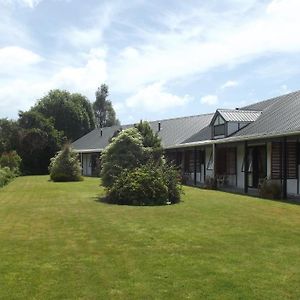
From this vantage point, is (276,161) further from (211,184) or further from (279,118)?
(211,184)

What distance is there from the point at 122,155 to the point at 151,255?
12.1m

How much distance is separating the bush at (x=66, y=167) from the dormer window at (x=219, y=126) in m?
12.1

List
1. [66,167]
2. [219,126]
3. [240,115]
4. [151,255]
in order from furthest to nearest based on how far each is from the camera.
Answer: [66,167] < [219,126] < [240,115] < [151,255]

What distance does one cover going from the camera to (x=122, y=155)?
20.0 m

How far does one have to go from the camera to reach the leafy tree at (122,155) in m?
19.7

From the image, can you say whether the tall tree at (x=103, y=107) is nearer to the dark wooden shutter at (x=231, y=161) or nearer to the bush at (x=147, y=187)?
the dark wooden shutter at (x=231, y=161)

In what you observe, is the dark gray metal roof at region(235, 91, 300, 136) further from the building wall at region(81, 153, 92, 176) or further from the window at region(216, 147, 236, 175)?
the building wall at region(81, 153, 92, 176)

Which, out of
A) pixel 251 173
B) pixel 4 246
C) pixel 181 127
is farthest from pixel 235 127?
pixel 4 246

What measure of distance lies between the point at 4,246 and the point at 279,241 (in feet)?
16.3

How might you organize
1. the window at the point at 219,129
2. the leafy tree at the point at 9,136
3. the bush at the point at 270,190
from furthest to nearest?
the leafy tree at the point at 9,136
the window at the point at 219,129
the bush at the point at 270,190

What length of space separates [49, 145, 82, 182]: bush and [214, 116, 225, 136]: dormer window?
1206 cm

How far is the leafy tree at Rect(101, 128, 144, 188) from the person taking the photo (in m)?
19.7

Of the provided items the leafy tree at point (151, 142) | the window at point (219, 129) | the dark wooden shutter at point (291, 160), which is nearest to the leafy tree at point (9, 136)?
the window at point (219, 129)

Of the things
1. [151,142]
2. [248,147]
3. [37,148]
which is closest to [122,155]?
[151,142]
